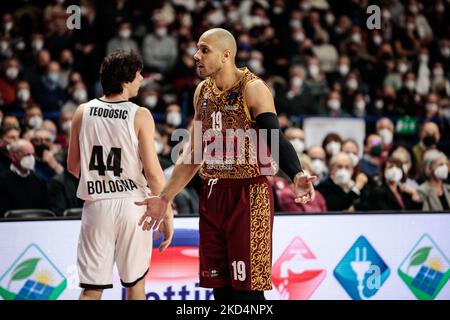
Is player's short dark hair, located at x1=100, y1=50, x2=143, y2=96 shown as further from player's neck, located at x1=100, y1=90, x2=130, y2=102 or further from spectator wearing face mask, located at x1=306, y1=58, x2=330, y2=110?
spectator wearing face mask, located at x1=306, y1=58, x2=330, y2=110

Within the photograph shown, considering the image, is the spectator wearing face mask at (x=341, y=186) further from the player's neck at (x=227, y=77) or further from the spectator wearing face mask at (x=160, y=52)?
the spectator wearing face mask at (x=160, y=52)

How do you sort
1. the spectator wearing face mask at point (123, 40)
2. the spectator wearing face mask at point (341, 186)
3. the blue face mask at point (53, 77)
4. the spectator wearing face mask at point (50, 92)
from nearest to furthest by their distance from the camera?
1. the spectator wearing face mask at point (341, 186)
2. the spectator wearing face mask at point (50, 92)
3. the blue face mask at point (53, 77)
4. the spectator wearing face mask at point (123, 40)

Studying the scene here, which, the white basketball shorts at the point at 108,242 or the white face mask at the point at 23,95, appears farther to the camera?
the white face mask at the point at 23,95

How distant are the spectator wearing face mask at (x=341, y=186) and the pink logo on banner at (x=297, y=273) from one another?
1285mm

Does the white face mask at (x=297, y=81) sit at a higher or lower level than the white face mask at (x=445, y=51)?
lower

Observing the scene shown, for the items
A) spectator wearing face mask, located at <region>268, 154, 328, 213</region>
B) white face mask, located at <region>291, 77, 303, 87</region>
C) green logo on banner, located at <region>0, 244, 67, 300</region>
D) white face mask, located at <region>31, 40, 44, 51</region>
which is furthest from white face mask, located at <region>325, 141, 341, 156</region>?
white face mask, located at <region>31, 40, 44, 51</region>

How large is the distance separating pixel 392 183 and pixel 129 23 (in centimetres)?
703

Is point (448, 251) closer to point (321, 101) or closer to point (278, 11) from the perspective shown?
point (321, 101)

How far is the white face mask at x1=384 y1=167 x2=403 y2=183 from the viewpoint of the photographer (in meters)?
8.95

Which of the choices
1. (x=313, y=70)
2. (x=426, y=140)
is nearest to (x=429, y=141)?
(x=426, y=140)

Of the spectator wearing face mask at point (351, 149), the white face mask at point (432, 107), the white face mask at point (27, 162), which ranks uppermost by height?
the white face mask at point (432, 107)

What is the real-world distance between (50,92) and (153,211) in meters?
7.48

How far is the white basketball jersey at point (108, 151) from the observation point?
5.60 meters

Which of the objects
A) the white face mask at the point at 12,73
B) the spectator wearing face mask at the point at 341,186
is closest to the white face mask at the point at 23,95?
the white face mask at the point at 12,73
